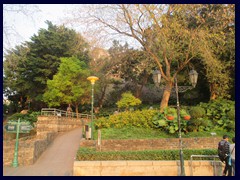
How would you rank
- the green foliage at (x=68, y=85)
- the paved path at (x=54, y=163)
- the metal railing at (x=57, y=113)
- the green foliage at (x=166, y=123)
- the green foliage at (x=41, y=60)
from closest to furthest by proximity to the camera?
the paved path at (x=54, y=163), the green foliage at (x=166, y=123), the metal railing at (x=57, y=113), the green foliage at (x=68, y=85), the green foliage at (x=41, y=60)

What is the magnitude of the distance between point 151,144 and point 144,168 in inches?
138

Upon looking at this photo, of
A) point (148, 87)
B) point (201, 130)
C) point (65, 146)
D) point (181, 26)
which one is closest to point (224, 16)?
point (181, 26)

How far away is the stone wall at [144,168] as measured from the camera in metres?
8.05

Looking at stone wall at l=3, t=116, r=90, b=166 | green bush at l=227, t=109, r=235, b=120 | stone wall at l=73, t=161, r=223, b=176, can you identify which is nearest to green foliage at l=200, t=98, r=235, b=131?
green bush at l=227, t=109, r=235, b=120

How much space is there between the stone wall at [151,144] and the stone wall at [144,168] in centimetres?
322

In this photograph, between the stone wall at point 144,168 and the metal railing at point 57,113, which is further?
the metal railing at point 57,113

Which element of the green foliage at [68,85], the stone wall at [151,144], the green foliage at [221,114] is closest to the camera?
the stone wall at [151,144]

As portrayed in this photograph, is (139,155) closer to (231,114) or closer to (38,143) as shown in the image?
(38,143)

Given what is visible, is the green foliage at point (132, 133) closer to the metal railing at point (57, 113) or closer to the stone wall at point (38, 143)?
the stone wall at point (38, 143)

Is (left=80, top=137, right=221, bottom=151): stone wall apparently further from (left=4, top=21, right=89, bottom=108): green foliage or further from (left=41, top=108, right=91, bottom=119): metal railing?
(left=4, top=21, right=89, bottom=108): green foliage

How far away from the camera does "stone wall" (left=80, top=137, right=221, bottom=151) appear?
11406 millimetres

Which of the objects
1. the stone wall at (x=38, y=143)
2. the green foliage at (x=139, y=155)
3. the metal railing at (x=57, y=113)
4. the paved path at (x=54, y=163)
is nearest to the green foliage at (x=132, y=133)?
the paved path at (x=54, y=163)

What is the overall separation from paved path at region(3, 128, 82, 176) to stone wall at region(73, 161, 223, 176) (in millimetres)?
870

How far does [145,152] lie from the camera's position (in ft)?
30.8
